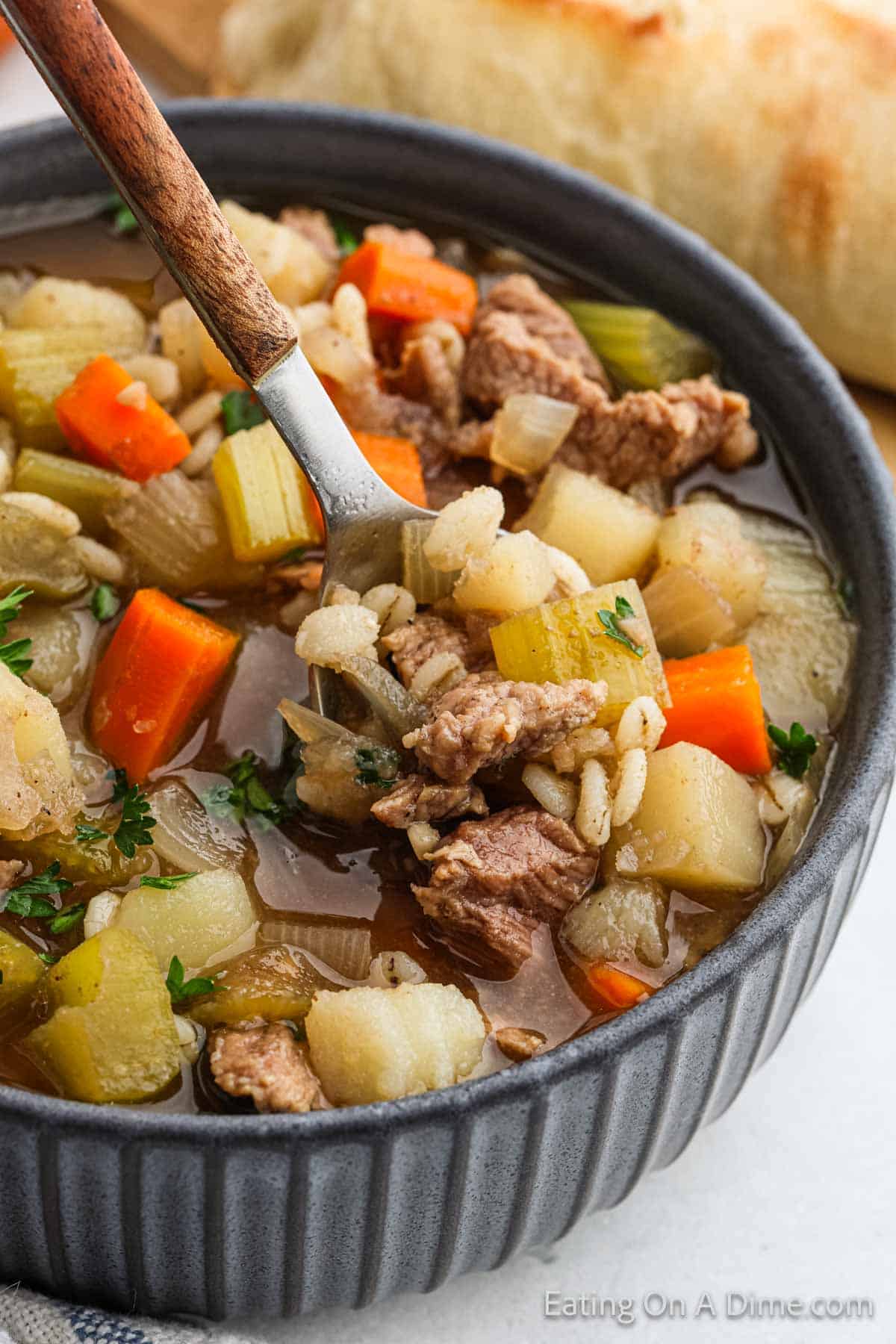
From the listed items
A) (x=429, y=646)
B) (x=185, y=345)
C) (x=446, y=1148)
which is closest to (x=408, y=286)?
(x=185, y=345)

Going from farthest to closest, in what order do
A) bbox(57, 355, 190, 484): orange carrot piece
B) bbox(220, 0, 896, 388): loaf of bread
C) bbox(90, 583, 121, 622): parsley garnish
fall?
bbox(220, 0, 896, 388): loaf of bread → bbox(57, 355, 190, 484): orange carrot piece → bbox(90, 583, 121, 622): parsley garnish

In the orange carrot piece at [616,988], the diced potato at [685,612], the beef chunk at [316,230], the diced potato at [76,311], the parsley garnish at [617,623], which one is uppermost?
the parsley garnish at [617,623]

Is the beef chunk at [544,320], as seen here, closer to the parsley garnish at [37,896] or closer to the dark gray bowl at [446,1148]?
the dark gray bowl at [446,1148]

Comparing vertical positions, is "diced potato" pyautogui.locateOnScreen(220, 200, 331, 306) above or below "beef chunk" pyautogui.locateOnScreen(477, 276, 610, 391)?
below

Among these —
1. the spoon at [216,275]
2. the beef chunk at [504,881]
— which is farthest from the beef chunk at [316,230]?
the beef chunk at [504,881]

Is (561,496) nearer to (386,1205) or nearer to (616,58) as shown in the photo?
A: (386,1205)

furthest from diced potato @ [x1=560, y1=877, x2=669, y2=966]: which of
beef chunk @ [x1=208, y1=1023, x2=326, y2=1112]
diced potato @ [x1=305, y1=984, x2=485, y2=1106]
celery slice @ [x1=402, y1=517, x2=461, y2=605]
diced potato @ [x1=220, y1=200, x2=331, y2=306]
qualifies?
diced potato @ [x1=220, y1=200, x2=331, y2=306]

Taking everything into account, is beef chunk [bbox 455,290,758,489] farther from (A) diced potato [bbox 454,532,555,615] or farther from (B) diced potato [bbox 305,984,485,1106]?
(B) diced potato [bbox 305,984,485,1106]
